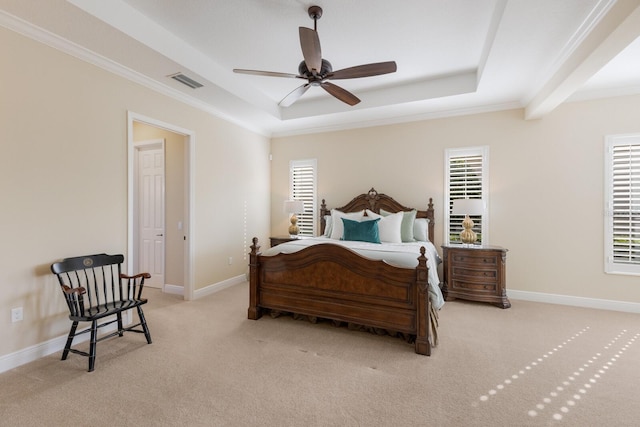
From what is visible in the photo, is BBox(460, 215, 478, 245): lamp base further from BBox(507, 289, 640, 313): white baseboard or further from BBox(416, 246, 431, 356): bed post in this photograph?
BBox(416, 246, 431, 356): bed post

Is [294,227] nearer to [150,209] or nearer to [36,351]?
[150,209]

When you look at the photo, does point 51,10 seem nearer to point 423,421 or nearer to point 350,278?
point 350,278

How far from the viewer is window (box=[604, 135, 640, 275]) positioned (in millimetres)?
3639

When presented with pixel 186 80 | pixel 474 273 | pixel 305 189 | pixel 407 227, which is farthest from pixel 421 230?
pixel 186 80

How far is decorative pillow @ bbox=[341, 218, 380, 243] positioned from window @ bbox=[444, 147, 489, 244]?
1345 millimetres

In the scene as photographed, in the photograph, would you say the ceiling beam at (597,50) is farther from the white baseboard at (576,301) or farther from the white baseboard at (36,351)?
the white baseboard at (36,351)

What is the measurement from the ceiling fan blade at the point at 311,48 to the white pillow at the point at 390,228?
2.40 meters

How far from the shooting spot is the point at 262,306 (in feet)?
11.1

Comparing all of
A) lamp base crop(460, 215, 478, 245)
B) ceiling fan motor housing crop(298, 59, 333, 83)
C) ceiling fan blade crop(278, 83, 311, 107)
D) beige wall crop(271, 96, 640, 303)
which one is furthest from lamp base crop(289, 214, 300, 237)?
ceiling fan motor housing crop(298, 59, 333, 83)

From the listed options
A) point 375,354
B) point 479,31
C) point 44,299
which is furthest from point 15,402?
point 479,31

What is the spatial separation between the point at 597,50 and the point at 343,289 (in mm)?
3132

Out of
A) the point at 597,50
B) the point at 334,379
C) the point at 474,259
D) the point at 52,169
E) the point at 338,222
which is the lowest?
the point at 334,379

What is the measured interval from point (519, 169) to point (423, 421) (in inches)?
153

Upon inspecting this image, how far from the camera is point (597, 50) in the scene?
2.45 m
